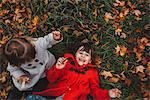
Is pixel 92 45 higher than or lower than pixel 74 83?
higher

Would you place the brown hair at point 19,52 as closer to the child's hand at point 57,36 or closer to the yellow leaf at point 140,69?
Answer: the child's hand at point 57,36

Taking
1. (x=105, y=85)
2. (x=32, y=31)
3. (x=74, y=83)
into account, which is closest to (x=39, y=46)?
(x=32, y=31)

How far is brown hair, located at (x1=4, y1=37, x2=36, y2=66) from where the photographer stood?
2066 mm

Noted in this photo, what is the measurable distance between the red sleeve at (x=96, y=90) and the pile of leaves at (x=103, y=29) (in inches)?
1.0

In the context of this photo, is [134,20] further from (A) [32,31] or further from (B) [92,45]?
(A) [32,31]

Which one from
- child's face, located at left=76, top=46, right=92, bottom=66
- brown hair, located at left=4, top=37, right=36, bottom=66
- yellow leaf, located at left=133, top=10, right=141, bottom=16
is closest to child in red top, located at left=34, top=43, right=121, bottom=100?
child's face, located at left=76, top=46, right=92, bottom=66

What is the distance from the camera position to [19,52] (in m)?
2.06

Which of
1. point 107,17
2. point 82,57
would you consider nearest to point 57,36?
point 82,57

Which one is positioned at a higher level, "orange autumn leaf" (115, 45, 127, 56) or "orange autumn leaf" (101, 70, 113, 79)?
"orange autumn leaf" (115, 45, 127, 56)

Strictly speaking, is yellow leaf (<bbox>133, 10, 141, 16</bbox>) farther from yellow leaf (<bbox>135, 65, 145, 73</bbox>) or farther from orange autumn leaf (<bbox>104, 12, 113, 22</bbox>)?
yellow leaf (<bbox>135, 65, 145, 73</bbox>)

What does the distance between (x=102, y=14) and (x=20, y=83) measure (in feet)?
1.77

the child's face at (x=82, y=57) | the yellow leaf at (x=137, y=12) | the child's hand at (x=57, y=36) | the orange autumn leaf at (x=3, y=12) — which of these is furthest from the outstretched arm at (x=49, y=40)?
the yellow leaf at (x=137, y=12)

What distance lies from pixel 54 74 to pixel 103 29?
33 cm

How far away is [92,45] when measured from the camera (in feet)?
6.87
